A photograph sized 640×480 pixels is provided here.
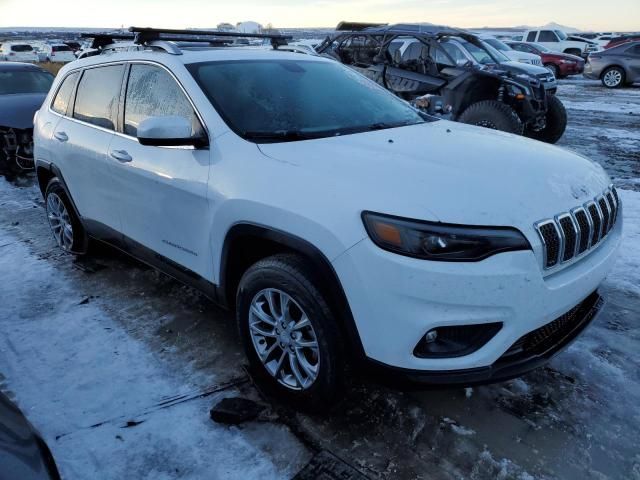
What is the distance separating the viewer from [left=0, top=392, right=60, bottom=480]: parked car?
152cm

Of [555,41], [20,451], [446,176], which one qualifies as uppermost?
[555,41]

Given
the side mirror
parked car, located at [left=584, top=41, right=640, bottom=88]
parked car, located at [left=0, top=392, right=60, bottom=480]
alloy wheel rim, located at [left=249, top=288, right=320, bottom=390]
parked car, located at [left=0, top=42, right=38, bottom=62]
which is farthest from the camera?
parked car, located at [left=0, top=42, right=38, bottom=62]

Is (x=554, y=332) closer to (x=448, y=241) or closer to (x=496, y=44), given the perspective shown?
(x=448, y=241)

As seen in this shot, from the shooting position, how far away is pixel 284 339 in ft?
8.42

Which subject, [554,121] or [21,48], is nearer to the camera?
[554,121]

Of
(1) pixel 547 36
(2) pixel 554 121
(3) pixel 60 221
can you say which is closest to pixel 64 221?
(3) pixel 60 221

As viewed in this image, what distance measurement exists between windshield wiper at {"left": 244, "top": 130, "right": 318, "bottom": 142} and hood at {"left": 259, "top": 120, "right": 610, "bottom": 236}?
0.26 ft

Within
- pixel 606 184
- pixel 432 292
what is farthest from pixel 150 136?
pixel 606 184

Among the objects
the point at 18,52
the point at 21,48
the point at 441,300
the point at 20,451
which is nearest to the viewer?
the point at 20,451

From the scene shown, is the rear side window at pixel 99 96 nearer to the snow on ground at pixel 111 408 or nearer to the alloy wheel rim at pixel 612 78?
the snow on ground at pixel 111 408

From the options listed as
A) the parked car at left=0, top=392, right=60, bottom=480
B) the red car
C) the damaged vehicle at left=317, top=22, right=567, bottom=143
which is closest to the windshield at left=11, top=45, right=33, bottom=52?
the damaged vehicle at left=317, top=22, right=567, bottom=143

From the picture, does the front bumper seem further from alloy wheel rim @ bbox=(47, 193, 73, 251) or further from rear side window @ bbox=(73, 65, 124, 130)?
alloy wheel rim @ bbox=(47, 193, 73, 251)

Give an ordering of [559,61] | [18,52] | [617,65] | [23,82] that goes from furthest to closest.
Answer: [18,52] < [559,61] < [617,65] < [23,82]

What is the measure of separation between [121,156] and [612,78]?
1975cm
